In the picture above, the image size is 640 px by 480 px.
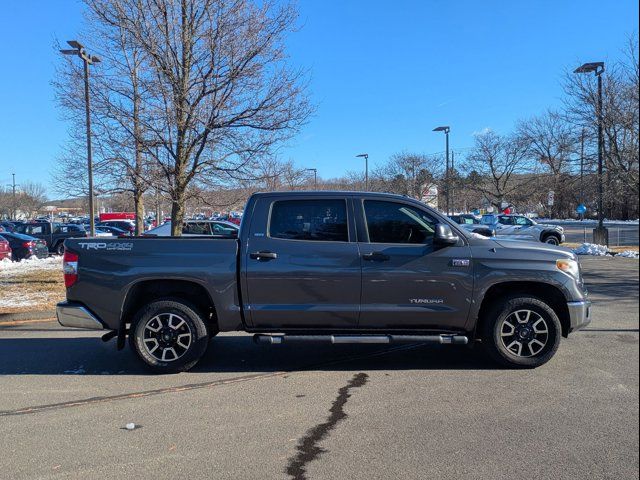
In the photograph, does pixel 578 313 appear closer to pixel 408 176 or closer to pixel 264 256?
pixel 264 256

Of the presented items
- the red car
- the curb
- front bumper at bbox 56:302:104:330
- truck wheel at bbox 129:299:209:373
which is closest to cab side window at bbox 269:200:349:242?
truck wheel at bbox 129:299:209:373

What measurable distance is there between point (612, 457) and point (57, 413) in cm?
446

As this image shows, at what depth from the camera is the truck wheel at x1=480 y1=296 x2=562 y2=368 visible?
17.5 feet

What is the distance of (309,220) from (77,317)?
8.95ft

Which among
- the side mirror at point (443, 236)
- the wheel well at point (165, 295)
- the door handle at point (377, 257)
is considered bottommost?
the wheel well at point (165, 295)

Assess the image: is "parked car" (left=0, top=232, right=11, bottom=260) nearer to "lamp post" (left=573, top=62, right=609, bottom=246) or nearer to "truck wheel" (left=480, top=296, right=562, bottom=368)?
"truck wheel" (left=480, top=296, right=562, bottom=368)

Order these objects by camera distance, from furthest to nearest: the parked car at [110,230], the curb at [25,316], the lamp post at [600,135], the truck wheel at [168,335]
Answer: the parked car at [110,230] < the curb at [25,316] < the truck wheel at [168,335] < the lamp post at [600,135]

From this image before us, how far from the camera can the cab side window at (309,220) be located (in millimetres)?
5477

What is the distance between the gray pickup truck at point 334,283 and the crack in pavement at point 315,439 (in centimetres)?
74

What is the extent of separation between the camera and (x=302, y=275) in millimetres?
5293

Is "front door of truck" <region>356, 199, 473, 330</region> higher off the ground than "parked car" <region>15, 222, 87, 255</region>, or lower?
lower

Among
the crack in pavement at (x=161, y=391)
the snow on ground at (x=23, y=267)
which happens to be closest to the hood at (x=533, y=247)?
the crack in pavement at (x=161, y=391)

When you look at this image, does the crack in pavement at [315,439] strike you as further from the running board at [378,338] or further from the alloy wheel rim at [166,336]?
the alloy wheel rim at [166,336]

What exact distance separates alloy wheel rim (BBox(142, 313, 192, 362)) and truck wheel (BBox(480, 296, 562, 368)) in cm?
324
